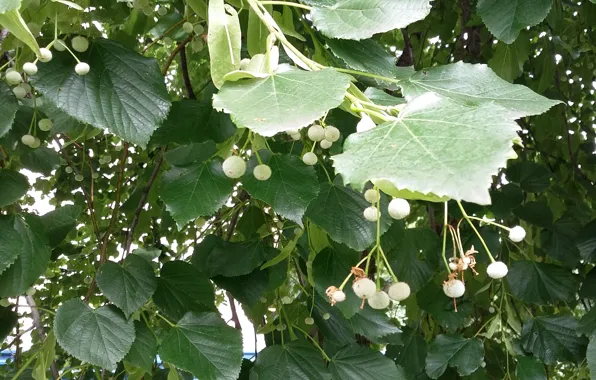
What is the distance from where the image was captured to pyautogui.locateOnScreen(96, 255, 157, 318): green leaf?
1.02 m

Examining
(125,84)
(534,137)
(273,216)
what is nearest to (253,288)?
(273,216)

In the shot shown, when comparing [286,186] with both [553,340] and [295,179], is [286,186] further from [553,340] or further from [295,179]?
[553,340]

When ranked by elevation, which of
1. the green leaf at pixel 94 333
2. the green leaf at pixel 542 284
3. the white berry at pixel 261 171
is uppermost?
the white berry at pixel 261 171

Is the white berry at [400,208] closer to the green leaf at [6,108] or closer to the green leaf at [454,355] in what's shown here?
the green leaf at [6,108]

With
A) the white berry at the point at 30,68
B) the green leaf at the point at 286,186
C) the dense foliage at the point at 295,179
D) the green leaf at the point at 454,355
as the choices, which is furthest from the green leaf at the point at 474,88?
the green leaf at the point at 454,355

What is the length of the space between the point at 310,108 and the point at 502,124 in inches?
5.5

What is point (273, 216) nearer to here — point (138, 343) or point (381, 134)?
point (138, 343)

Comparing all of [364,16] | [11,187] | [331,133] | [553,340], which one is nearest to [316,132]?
[331,133]

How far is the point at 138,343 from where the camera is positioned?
1026mm

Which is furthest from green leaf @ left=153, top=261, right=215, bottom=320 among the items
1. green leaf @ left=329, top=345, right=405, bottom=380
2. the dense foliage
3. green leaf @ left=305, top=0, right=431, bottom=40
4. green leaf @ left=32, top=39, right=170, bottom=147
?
green leaf @ left=305, top=0, right=431, bottom=40

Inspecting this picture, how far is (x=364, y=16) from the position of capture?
2.18ft

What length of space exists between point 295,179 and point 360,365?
0.48m

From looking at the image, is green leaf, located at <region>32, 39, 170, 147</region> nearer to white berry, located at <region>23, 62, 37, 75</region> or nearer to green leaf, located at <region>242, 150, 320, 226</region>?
white berry, located at <region>23, 62, 37, 75</region>

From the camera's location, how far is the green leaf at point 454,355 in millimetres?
1360
